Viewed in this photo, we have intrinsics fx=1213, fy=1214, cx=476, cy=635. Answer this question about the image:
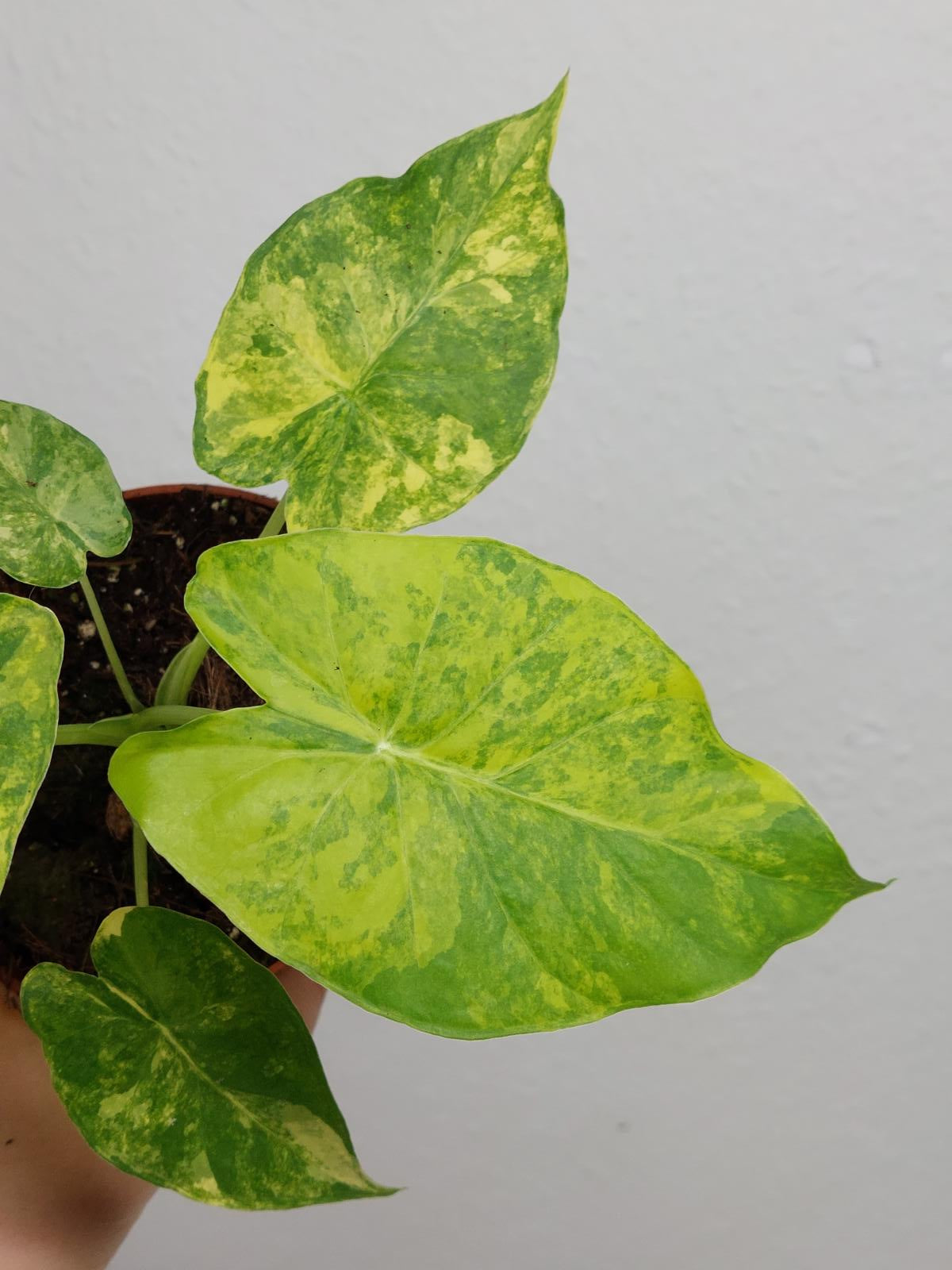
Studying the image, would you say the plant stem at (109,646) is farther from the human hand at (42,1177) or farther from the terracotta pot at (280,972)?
the human hand at (42,1177)

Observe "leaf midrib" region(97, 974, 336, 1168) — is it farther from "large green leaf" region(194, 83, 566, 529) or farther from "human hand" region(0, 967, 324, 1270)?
"large green leaf" region(194, 83, 566, 529)

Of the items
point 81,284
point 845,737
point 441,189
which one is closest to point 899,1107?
point 845,737

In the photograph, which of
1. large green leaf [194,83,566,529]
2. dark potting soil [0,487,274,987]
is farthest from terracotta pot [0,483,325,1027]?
large green leaf [194,83,566,529]

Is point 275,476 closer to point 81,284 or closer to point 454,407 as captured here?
point 454,407

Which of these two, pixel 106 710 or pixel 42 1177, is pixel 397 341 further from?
pixel 42 1177

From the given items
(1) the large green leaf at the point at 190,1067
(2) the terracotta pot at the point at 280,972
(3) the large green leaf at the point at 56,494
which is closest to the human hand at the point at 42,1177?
(2) the terracotta pot at the point at 280,972

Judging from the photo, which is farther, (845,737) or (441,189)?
(845,737)

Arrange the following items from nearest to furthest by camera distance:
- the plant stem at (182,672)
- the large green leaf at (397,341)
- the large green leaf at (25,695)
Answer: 1. the large green leaf at (25,695)
2. the large green leaf at (397,341)
3. the plant stem at (182,672)
